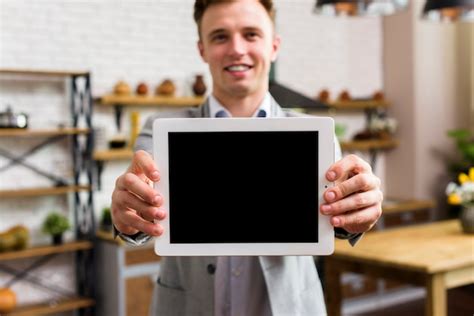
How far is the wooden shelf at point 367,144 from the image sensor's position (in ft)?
19.5

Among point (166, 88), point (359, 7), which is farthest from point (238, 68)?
point (166, 88)

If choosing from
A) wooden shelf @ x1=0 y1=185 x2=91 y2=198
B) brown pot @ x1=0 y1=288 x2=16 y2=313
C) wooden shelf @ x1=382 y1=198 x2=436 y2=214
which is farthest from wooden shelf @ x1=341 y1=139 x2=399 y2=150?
brown pot @ x1=0 y1=288 x2=16 y2=313

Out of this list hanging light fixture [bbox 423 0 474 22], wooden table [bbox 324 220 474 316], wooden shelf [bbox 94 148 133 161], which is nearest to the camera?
wooden table [bbox 324 220 474 316]

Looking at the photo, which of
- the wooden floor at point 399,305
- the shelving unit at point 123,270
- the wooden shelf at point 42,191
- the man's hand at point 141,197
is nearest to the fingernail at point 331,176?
the man's hand at point 141,197

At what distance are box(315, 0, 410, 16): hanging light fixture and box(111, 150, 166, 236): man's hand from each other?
2.45 m

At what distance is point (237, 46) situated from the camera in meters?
1.32

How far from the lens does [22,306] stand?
4371 millimetres

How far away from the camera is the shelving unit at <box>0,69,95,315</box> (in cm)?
425

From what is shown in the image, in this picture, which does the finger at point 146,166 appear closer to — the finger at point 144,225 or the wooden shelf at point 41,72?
the finger at point 144,225

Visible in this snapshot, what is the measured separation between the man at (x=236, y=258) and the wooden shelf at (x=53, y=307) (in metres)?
2.98

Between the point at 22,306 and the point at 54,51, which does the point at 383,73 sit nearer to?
the point at 54,51

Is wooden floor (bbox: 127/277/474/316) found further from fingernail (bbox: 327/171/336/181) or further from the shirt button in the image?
fingernail (bbox: 327/171/336/181)

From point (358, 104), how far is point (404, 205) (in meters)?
1.04

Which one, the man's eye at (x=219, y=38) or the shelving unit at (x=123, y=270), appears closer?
the man's eye at (x=219, y=38)
